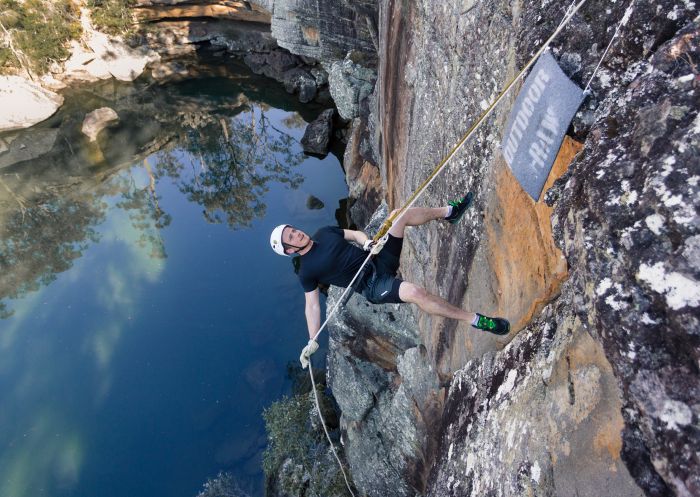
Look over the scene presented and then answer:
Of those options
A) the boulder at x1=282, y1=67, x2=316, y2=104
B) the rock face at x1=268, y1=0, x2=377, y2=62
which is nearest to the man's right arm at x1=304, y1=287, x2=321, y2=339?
the rock face at x1=268, y1=0, x2=377, y2=62

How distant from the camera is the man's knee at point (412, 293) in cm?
381

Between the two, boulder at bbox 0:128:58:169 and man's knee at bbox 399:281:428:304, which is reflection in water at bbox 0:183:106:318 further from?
man's knee at bbox 399:281:428:304

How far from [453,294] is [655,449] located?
2.99m

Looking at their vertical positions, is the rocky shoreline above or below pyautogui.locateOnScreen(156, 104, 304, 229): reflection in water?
above

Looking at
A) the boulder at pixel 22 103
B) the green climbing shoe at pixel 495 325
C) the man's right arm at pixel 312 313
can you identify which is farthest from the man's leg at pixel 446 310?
the boulder at pixel 22 103

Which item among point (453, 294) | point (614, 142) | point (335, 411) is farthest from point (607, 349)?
point (335, 411)

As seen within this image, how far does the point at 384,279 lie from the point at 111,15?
25.7 metres

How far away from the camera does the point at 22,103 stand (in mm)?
20500

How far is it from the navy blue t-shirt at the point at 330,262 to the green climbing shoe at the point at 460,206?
3.23ft

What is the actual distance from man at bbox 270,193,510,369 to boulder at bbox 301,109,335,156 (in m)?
14.3

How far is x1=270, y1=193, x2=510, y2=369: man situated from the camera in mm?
4051

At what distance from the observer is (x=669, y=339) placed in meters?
1.42

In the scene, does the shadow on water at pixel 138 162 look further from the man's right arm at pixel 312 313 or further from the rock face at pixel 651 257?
the rock face at pixel 651 257

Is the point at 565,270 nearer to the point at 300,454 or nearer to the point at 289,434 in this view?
the point at 300,454
